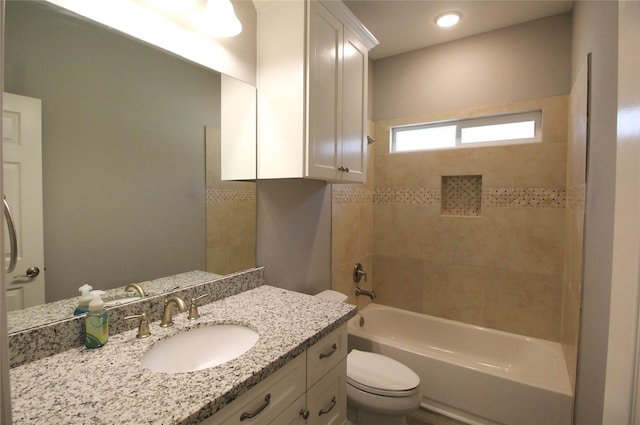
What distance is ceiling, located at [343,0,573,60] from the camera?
199cm

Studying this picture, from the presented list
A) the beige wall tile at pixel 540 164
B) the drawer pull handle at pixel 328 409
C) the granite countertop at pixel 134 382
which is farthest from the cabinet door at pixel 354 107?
the beige wall tile at pixel 540 164

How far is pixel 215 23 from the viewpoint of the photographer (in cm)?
128

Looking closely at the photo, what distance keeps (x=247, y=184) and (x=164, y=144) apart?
18.0 inches

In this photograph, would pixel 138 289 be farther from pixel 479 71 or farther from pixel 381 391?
pixel 479 71

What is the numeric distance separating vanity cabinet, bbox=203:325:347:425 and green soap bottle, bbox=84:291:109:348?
19.0 inches

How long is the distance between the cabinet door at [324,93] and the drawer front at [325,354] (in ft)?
2.40

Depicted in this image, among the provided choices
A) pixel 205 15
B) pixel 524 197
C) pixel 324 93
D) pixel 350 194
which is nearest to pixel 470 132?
pixel 524 197

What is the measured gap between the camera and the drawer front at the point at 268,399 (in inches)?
30.3

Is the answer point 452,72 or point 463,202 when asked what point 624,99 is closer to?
point 463,202

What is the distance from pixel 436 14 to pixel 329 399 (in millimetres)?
2458

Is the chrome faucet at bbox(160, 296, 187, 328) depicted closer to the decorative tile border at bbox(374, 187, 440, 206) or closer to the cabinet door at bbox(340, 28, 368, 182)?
the cabinet door at bbox(340, 28, 368, 182)

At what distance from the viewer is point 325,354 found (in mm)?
1145

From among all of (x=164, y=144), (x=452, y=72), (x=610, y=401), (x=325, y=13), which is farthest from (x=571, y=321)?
(x=164, y=144)

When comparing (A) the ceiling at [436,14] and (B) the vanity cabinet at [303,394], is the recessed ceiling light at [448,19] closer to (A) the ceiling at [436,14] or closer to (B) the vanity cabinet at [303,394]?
(A) the ceiling at [436,14]
